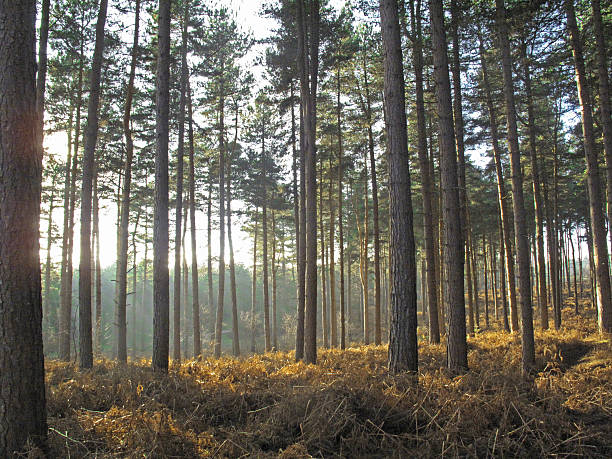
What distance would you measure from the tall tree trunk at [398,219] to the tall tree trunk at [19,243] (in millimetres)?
4798

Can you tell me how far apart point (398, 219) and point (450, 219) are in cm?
160

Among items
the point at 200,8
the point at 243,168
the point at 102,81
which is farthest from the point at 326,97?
the point at 102,81

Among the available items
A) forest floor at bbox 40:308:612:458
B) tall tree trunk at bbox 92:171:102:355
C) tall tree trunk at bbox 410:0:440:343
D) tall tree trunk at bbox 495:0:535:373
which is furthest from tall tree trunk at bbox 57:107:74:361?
tall tree trunk at bbox 495:0:535:373

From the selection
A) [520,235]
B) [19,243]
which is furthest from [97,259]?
[520,235]

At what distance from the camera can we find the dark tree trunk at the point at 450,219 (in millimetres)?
7176

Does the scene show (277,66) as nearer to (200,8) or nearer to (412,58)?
(200,8)

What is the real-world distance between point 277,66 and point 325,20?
2.47m

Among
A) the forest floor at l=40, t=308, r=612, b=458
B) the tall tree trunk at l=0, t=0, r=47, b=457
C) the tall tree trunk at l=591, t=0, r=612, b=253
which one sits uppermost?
the tall tree trunk at l=591, t=0, r=612, b=253

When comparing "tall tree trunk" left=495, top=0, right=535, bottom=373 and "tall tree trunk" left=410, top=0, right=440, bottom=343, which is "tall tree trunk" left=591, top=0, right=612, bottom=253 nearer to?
"tall tree trunk" left=495, top=0, right=535, bottom=373

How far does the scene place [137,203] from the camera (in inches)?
1007

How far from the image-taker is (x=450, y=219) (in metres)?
7.36

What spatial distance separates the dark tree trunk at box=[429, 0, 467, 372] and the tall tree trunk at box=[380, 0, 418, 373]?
1348 millimetres

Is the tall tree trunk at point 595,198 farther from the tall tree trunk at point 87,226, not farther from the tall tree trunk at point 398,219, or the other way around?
the tall tree trunk at point 87,226

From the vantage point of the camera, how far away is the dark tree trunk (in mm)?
7176
